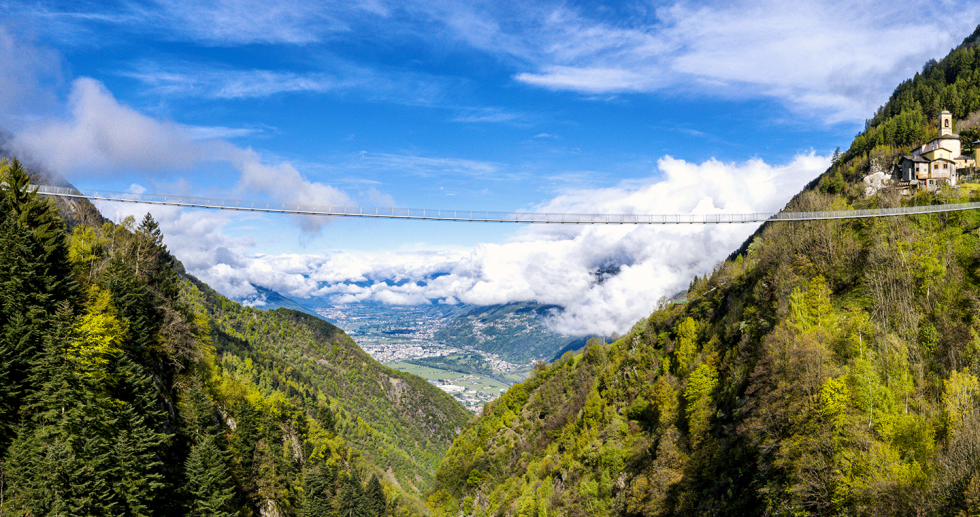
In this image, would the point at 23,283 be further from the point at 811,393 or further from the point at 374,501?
the point at 374,501

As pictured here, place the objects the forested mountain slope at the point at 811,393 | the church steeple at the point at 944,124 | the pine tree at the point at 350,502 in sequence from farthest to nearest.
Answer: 1. the pine tree at the point at 350,502
2. the church steeple at the point at 944,124
3. the forested mountain slope at the point at 811,393

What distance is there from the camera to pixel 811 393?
116 feet

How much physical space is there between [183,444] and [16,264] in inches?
834

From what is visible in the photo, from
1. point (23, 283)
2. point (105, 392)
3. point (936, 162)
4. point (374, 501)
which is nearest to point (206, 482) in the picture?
point (105, 392)

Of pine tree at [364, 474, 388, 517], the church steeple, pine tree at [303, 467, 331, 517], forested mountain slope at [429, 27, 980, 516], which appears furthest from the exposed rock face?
pine tree at [364, 474, 388, 517]

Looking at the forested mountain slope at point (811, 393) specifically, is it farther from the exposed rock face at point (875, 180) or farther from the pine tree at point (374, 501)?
the pine tree at point (374, 501)

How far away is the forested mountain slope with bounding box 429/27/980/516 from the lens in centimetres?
2922

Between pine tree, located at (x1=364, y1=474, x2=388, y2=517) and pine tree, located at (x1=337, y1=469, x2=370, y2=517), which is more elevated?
pine tree, located at (x1=337, y1=469, x2=370, y2=517)

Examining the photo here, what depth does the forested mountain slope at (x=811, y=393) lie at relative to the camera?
29.2 metres

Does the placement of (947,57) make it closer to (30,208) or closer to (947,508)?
(947,508)

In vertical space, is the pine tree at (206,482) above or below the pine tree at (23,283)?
below

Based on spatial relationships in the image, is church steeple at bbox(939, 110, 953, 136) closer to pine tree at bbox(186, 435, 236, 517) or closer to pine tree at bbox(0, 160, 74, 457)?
pine tree at bbox(186, 435, 236, 517)

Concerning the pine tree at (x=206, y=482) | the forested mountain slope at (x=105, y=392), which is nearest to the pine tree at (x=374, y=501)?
the forested mountain slope at (x=105, y=392)

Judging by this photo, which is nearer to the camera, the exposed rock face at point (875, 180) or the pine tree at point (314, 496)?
the pine tree at point (314, 496)
